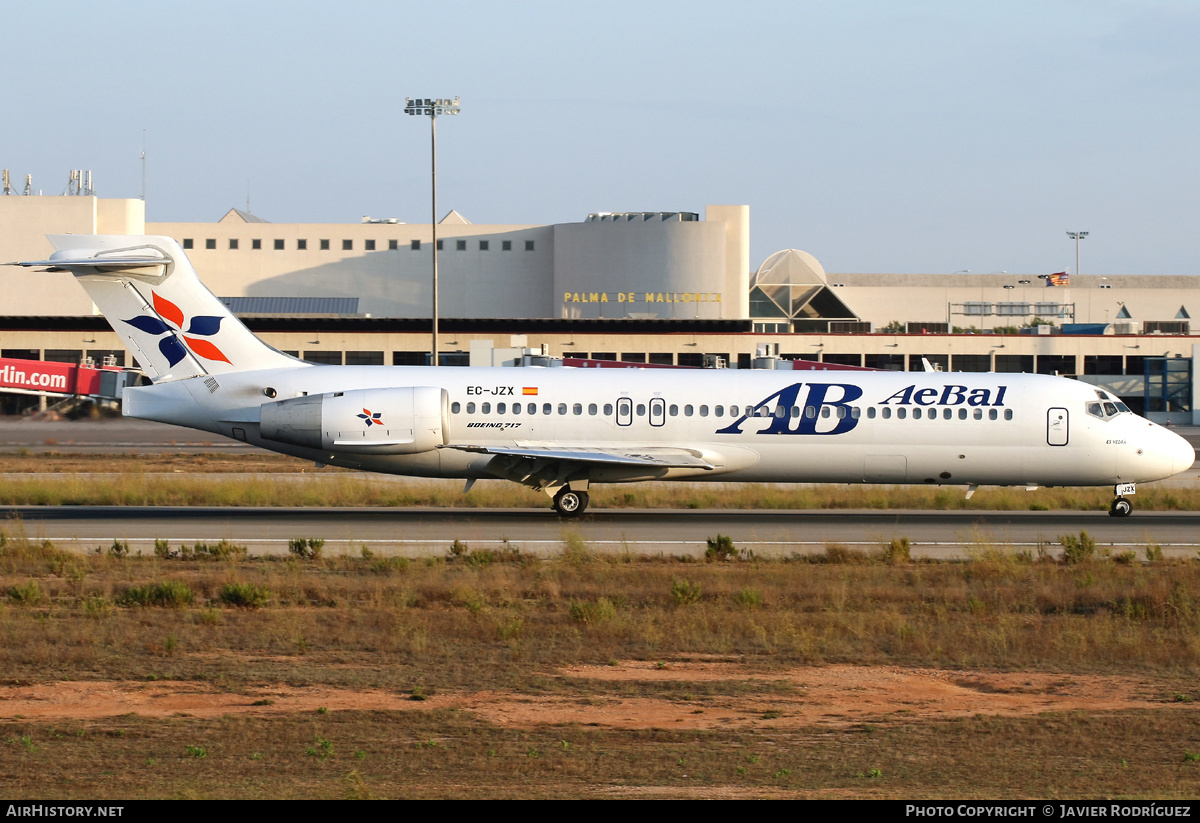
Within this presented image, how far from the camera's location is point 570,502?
26312mm

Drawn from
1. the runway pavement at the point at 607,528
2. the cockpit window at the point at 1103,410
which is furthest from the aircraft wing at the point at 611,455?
the cockpit window at the point at 1103,410

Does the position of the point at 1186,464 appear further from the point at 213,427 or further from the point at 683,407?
the point at 213,427

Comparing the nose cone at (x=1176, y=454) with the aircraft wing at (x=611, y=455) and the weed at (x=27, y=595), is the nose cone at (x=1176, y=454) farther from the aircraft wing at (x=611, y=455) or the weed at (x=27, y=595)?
the weed at (x=27, y=595)

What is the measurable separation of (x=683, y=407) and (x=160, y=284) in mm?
11240

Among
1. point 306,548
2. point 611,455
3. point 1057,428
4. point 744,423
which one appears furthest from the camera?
point 1057,428

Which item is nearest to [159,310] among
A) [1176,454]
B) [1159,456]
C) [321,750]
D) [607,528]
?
[607,528]

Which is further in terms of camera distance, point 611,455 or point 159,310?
point 159,310

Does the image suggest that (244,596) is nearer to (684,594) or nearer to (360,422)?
(684,594)

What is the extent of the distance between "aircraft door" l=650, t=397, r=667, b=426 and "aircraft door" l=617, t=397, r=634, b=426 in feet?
1.39

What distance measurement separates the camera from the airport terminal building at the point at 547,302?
73.7 m

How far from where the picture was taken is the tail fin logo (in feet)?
85.0

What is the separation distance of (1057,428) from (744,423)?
6.78 m

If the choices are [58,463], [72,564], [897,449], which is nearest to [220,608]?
[72,564]

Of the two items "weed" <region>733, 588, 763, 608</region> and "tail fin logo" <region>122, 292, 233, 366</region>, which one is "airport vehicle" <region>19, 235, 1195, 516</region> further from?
"weed" <region>733, 588, 763, 608</region>
